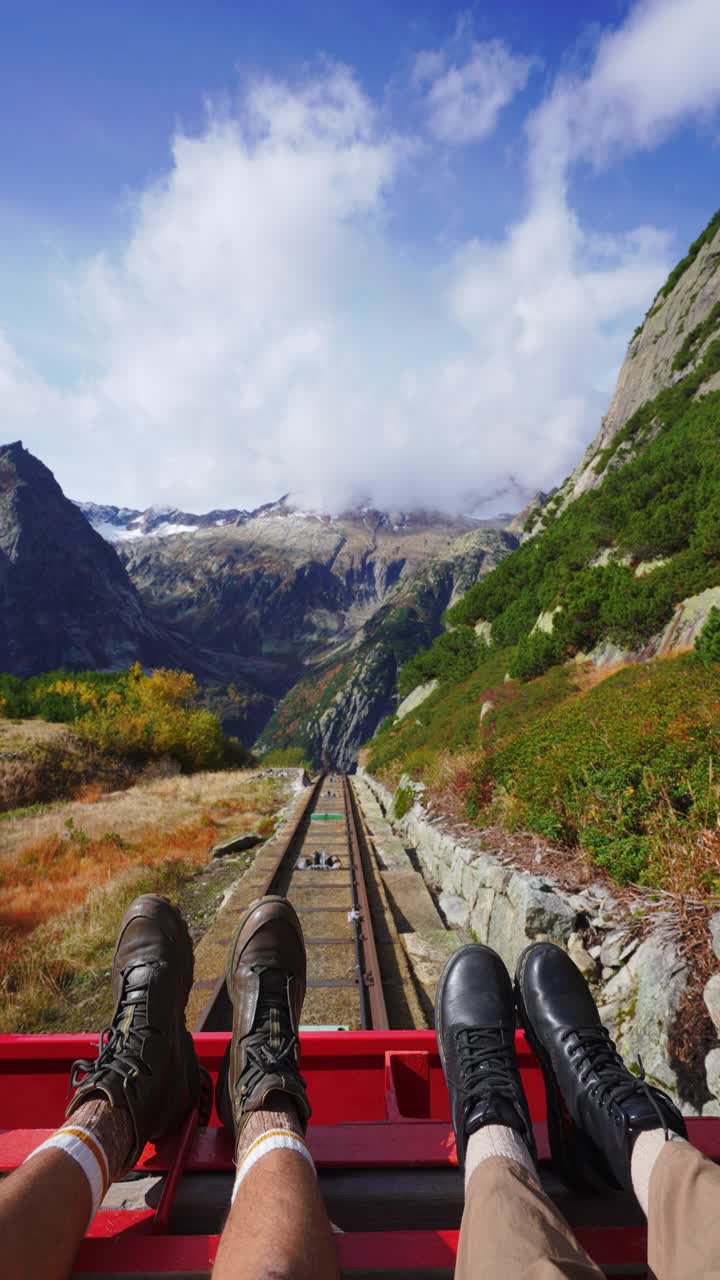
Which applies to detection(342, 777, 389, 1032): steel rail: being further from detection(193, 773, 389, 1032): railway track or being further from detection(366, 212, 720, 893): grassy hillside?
detection(366, 212, 720, 893): grassy hillside

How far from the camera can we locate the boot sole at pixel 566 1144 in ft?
5.54

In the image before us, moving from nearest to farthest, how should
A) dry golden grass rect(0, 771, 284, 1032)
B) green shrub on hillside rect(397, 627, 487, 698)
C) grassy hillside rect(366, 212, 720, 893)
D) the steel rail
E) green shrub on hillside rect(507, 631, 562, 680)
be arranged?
the steel rail → grassy hillside rect(366, 212, 720, 893) → dry golden grass rect(0, 771, 284, 1032) → green shrub on hillside rect(507, 631, 562, 680) → green shrub on hillside rect(397, 627, 487, 698)

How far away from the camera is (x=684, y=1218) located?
1.32 m

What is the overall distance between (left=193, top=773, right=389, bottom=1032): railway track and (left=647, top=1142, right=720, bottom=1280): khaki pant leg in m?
3.08

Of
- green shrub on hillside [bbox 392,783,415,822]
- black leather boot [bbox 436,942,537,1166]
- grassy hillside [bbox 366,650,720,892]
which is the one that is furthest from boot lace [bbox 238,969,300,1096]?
green shrub on hillside [bbox 392,783,415,822]

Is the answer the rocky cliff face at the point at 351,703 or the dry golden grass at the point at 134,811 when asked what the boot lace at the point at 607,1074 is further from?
the rocky cliff face at the point at 351,703

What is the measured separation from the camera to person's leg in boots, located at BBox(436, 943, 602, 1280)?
4.11 feet

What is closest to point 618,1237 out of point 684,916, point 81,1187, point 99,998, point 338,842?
point 81,1187

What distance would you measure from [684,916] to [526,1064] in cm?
153

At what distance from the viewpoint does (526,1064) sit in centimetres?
238

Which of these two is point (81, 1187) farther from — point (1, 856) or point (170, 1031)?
point (1, 856)

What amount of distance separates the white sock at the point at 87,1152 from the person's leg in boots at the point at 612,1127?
1.42 m

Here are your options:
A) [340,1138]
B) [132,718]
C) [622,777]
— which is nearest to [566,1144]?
[340,1138]


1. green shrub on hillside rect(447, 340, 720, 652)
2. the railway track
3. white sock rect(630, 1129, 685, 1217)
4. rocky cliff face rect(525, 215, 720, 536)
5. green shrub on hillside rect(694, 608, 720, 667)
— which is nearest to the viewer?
white sock rect(630, 1129, 685, 1217)
